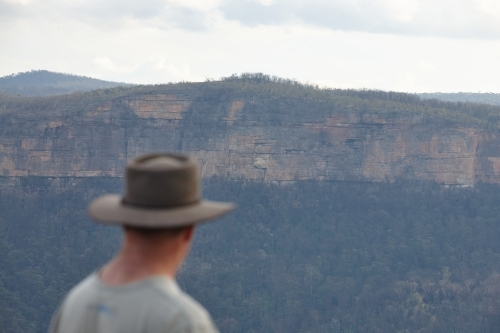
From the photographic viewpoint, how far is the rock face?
56.5m

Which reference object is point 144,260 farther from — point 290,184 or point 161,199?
point 290,184

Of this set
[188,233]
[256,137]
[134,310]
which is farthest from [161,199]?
[256,137]

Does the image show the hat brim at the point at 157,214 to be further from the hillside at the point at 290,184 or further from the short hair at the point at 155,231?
the hillside at the point at 290,184

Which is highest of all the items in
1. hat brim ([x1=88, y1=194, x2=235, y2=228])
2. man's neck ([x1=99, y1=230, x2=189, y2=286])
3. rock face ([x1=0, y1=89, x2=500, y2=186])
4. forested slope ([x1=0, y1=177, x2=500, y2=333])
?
hat brim ([x1=88, y1=194, x2=235, y2=228])

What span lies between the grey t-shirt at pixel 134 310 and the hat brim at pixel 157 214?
193 mm

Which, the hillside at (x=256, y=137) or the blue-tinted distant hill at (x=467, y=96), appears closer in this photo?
the hillside at (x=256, y=137)

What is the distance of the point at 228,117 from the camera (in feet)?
196

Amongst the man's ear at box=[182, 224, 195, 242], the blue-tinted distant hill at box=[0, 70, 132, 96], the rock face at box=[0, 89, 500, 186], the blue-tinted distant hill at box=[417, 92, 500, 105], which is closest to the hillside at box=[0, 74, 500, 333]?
the rock face at box=[0, 89, 500, 186]

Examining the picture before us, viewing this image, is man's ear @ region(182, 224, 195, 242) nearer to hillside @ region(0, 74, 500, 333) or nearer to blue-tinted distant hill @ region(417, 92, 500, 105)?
hillside @ region(0, 74, 500, 333)

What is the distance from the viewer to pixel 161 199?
10.8 feet

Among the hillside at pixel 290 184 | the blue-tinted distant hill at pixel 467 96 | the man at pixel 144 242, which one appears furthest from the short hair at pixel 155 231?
the blue-tinted distant hill at pixel 467 96

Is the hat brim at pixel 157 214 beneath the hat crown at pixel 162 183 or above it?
beneath

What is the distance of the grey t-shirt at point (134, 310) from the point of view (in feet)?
10.1

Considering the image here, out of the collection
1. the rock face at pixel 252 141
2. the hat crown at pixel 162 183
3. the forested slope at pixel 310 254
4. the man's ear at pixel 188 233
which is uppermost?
the hat crown at pixel 162 183
